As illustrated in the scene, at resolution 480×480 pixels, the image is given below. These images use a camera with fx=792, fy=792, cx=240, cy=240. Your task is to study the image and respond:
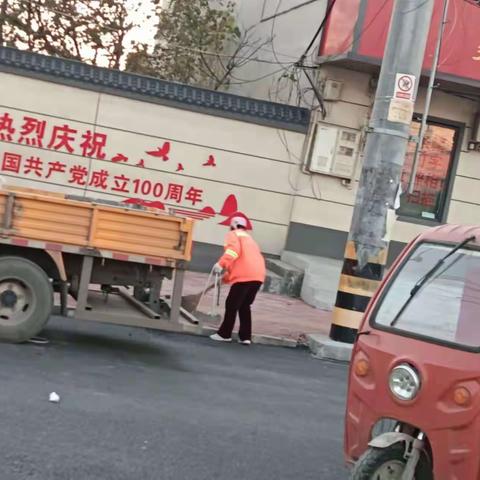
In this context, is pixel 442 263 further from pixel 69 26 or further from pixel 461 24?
pixel 69 26

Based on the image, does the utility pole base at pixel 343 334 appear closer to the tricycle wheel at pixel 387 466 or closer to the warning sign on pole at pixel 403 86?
the warning sign on pole at pixel 403 86

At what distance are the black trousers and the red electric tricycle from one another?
519 cm

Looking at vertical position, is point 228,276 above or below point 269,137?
below

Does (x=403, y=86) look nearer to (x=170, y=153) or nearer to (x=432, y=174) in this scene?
(x=170, y=153)

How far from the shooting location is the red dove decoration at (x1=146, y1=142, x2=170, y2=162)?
14195mm

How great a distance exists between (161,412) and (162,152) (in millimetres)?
8525

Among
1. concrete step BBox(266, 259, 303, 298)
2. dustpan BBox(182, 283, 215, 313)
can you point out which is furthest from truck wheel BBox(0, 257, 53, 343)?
concrete step BBox(266, 259, 303, 298)

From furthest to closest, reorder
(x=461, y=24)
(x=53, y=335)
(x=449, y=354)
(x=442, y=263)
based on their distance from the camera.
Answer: (x=461, y=24)
(x=53, y=335)
(x=442, y=263)
(x=449, y=354)

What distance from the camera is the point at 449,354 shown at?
392cm

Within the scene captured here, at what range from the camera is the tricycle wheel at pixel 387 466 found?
389cm

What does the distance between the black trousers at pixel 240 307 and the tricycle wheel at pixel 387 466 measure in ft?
19.0

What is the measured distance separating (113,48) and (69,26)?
1.34 m

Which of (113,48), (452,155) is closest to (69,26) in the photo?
(113,48)

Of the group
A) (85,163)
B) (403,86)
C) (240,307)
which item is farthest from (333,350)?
(85,163)
